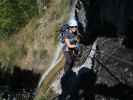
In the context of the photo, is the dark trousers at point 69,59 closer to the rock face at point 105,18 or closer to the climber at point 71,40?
the climber at point 71,40

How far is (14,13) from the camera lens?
Answer: 20859mm

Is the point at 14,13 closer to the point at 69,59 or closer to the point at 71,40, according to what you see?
the point at 69,59

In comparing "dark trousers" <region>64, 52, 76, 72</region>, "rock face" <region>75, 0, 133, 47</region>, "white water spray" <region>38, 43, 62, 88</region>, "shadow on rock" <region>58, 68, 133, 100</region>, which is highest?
"rock face" <region>75, 0, 133, 47</region>

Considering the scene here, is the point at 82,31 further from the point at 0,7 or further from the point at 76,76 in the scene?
the point at 0,7

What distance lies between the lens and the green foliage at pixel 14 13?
2050 cm

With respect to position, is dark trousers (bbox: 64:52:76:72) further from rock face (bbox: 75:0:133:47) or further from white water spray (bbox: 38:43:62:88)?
white water spray (bbox: 38:43:62:88)

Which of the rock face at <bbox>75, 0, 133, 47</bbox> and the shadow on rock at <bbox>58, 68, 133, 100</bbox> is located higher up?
the rock face at <bbox>75, 0, 133, 47</bbox>

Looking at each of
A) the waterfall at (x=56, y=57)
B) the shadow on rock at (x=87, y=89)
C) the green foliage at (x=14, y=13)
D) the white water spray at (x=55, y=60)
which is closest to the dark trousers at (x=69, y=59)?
the shadow on rock at (x=87, y=89)

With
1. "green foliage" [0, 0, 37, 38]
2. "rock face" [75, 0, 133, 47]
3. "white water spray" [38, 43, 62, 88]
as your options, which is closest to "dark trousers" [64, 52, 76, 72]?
"rock face" [75, 0, 133, 47]

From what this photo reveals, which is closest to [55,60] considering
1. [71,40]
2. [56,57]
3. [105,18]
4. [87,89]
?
[56,57]

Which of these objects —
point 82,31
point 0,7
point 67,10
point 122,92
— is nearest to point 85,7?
point 82,31

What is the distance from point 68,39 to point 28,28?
9610 mm

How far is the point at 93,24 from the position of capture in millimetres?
13922

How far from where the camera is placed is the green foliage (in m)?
20.5
